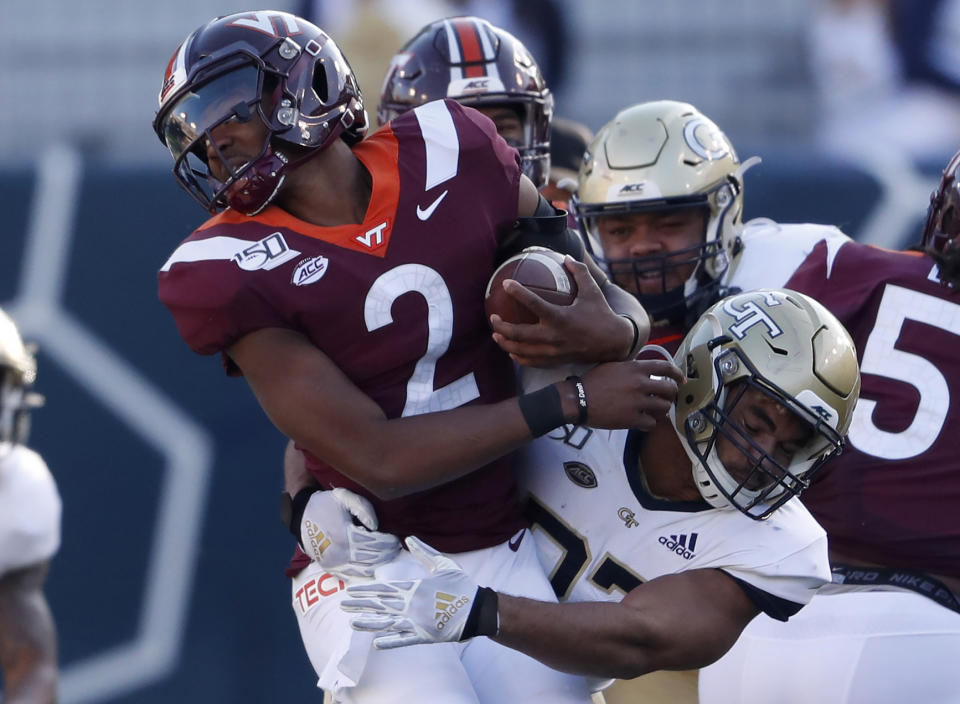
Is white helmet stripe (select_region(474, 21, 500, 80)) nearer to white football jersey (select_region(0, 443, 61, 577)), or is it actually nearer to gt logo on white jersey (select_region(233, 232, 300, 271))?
gt logo on white jersey (select_region(233, 232, 300, 271))

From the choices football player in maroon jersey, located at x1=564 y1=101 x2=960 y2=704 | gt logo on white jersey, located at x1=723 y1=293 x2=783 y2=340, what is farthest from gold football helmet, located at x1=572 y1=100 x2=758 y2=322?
gt logo on white jersey, located at x1=723 y1=293 x2=783 y2=340

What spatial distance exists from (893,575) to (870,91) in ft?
14.4

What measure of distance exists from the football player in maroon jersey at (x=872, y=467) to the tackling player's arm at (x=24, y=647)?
1.53 m

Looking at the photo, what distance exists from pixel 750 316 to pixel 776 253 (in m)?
0.93

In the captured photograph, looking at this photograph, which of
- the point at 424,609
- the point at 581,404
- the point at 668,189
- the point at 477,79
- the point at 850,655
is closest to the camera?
the point at 424,609

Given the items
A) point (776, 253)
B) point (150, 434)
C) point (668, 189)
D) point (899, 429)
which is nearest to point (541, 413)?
point (899, 429)

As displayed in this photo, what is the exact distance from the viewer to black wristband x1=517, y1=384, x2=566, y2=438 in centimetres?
237

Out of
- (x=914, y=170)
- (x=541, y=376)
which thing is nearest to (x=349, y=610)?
(x=541, y=376)

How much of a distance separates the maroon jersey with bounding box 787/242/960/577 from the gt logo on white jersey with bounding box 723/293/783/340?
23.9 inches

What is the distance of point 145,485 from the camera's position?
5074 mm

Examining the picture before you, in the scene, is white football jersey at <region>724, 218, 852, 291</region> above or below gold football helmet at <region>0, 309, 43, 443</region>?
above

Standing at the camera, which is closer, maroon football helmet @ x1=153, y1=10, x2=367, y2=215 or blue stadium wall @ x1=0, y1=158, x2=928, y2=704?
maroon football helmet @ x1=153, y1=10, x2=367, y2=215

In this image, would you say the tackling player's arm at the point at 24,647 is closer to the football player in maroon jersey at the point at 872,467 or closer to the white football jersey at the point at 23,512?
the white football jersey at the point at 23,512

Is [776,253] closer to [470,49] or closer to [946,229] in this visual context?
[946,229]
